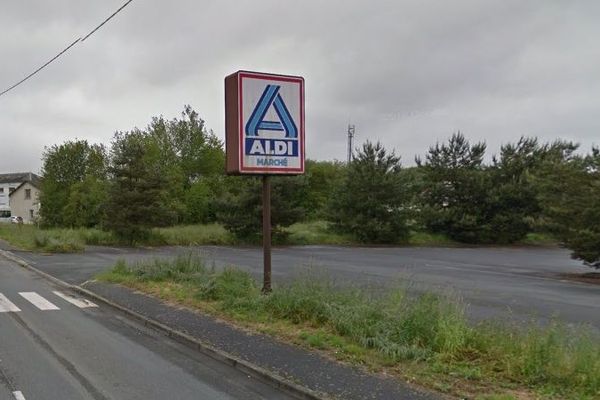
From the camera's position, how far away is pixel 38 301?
11867 mm

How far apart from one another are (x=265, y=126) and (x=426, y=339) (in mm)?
5070

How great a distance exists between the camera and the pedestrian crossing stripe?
10.9 meters

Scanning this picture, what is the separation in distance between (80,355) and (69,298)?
586cm

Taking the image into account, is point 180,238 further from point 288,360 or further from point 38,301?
point 288,360

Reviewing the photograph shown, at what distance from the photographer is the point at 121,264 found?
15.3 meters

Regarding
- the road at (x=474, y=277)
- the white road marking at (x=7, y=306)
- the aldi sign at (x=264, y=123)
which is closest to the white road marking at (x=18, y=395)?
the aldi sign at (x=264, y=123)

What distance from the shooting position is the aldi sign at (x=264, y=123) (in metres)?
9.80

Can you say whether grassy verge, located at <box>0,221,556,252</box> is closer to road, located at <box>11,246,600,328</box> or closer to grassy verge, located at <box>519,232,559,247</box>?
grassy verge, located at <box>519,232,559,247</box>

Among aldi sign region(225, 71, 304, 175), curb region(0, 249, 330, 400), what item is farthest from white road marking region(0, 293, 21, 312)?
aldi sign region(225, 71, 304, 175)

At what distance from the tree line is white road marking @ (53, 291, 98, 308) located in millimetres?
16393

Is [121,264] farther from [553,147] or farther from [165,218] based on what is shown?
[553,147]

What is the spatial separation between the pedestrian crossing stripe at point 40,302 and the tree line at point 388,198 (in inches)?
650

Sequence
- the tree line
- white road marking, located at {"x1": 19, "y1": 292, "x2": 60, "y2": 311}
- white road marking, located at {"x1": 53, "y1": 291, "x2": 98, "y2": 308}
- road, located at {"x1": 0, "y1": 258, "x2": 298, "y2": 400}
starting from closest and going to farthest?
road, located at {"x1": 0, "y1": 258, "x2": 298, "y2": 400}, white road marking, located at {"x1": 19, "y1": 292, "x2": 60, "y2": 311}, white road marking, located at {"x1": 53, "y1": 291, "x2": 98, "y2": 308}, the tree line

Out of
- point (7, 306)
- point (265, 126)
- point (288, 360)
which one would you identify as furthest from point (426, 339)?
point (7, 306)
